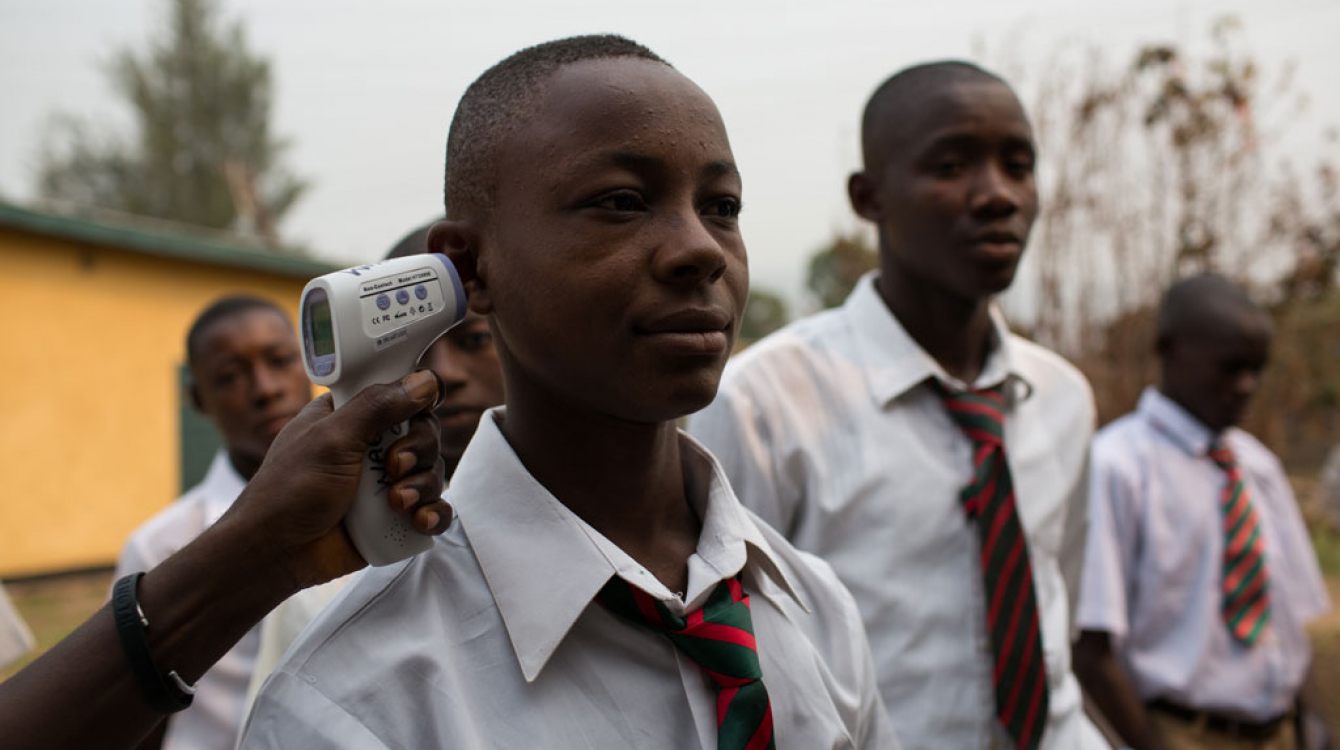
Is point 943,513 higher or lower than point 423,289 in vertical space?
lower

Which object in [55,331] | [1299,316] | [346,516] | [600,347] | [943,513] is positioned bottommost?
[55,331]

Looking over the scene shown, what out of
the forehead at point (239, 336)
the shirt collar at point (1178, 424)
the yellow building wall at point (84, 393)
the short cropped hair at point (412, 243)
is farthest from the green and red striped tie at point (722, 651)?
the yellow building wall at point (84, 393)

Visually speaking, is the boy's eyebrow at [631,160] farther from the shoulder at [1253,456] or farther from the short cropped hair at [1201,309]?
the shoulder at [1253,456]

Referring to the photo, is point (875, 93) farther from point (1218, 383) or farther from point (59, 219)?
point (59, 219)

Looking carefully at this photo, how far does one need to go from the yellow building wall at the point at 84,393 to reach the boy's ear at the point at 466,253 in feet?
35.9

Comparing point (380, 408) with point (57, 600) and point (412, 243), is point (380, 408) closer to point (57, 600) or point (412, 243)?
point (412, 243)

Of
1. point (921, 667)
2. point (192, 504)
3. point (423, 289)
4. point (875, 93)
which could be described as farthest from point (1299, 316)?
point (423, 289)

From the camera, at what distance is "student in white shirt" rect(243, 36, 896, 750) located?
1.34 metres

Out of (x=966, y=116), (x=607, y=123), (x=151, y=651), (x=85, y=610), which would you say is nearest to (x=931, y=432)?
→ (x=966, y=116)

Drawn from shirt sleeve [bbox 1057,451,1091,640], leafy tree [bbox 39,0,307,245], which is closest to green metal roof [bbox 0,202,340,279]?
shirt sleeve [bbox 1057,451,1091,640]

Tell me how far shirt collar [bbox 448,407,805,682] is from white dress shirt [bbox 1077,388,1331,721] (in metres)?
2.51

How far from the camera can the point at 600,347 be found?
1.45m

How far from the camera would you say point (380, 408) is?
1.29 meters

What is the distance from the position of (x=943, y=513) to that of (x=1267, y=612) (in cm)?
210
